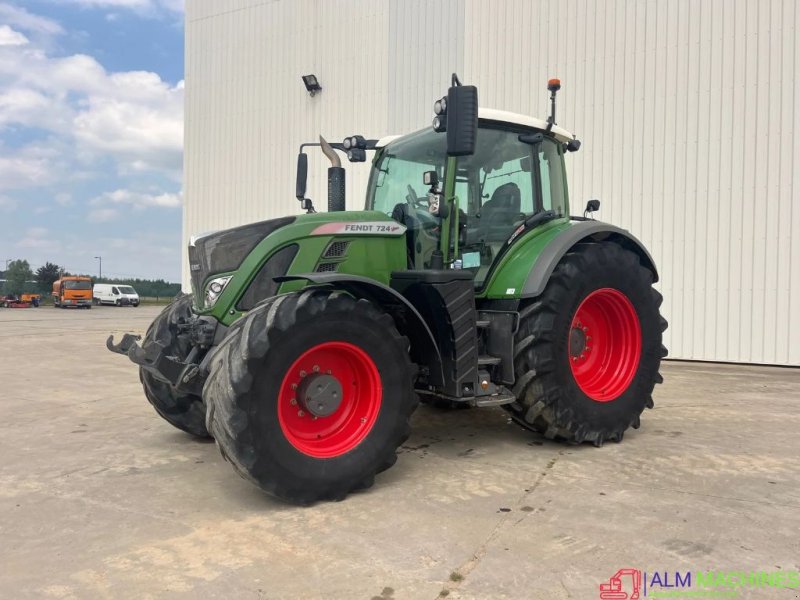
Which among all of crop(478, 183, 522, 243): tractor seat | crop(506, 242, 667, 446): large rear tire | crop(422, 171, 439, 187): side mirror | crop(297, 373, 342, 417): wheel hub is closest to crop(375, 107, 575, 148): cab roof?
crop(478, 183, 522, 243): tractor seat

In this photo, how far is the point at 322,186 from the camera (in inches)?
501

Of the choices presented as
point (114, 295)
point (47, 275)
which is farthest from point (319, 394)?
point (47, 275)

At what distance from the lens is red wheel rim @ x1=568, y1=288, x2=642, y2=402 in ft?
15.4

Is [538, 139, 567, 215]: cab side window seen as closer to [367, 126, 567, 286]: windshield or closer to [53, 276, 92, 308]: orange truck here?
[367, 126, 567, 286]: windshield

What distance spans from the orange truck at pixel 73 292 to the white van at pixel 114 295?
3.96 meters

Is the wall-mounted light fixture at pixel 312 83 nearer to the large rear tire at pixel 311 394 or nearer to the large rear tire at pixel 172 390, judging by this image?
the large rear tire at pixel 172 390

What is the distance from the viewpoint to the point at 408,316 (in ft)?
12.5

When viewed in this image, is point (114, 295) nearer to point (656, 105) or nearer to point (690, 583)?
point (656, 105)

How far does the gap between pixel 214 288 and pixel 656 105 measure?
8.51 meters

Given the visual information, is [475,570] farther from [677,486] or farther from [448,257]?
[448,257]

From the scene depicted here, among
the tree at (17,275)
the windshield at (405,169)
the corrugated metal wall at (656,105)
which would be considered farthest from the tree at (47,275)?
the windshield at (405,169)

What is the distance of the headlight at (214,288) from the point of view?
3.69 metres

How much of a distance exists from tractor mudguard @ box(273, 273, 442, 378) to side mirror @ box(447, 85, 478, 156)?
958mm

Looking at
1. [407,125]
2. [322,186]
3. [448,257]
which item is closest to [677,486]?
[448,257]
